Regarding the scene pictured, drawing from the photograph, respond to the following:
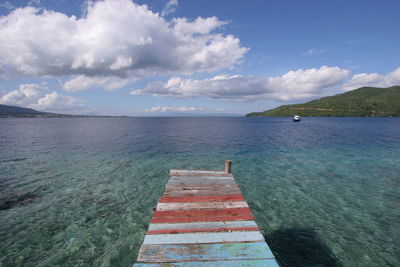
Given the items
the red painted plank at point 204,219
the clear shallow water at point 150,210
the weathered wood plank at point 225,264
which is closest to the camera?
the weathered wood plank at point 225,264

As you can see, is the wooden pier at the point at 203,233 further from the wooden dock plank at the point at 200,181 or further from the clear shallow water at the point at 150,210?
the clear shallow water at the point at 150,210

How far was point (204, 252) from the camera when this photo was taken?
17.8 feet

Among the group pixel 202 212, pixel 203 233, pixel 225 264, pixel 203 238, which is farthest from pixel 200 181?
pixel 225 264

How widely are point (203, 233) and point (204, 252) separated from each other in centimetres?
80

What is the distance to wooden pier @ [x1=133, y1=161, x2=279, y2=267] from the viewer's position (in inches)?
204

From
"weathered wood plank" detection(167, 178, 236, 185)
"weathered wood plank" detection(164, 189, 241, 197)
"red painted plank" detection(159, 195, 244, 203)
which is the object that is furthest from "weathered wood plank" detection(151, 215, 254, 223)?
"weathered wood plank" detection(167, 178, 236, 185)

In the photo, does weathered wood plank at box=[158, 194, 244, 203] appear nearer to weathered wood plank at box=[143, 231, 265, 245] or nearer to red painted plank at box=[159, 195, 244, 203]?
red painted plank at box=[159, 195, 244, 203]

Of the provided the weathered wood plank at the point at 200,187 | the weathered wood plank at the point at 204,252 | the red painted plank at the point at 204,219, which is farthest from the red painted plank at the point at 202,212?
the weathered wood plank at the point at 200,187

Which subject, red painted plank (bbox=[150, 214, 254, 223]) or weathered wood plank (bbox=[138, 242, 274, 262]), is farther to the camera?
red painted plank (bbox=[150, 214, 254, 223])

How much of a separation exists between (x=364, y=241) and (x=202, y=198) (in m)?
10.2

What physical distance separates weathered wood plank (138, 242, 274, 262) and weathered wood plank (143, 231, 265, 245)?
17cm

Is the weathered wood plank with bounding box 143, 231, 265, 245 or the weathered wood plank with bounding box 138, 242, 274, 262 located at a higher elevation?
the weathered wood plank with bounding box 143, 231, 265, 245

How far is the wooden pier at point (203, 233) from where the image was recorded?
5172mm

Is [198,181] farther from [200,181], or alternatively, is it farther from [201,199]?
[201,199]
